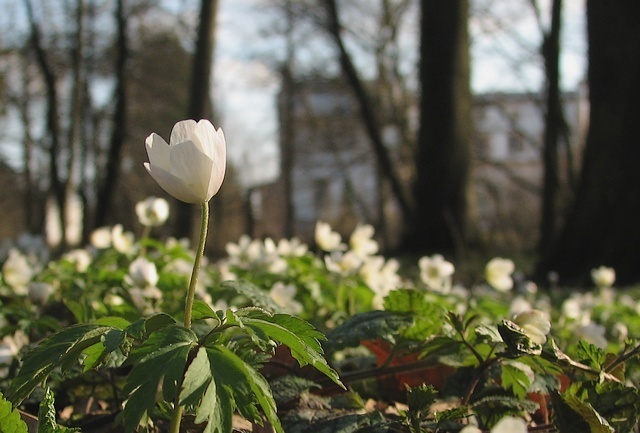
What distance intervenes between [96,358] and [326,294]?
153 cm

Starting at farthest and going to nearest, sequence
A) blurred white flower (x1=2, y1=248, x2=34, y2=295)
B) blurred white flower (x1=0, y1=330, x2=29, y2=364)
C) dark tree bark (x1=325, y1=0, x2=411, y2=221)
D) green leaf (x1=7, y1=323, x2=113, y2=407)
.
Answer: dark tree bark (x1=325, y1=0, x2=411, y2=221), blurred white flower (x1=2, y1=248, x2=34, y2=295), blurred white flower (x1=0, y1=330, x2=29, y2=364), green leaf (x1=7, y1=323, x2=113, y2=407)

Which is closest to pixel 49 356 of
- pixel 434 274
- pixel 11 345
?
pixel 11 345

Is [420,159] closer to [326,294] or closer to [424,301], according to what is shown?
[326,294]

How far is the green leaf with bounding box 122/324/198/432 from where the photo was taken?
89 centimetres

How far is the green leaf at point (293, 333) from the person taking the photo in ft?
3.31

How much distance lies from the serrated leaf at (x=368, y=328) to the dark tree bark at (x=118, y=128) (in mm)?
13670

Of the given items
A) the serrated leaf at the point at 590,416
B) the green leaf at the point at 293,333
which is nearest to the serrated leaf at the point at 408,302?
the serrated leaf at the point at 590,416

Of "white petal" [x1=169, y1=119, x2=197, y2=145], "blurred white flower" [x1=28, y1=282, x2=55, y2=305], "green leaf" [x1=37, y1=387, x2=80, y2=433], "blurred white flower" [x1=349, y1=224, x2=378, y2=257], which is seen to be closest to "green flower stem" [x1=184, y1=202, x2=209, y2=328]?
"white petal" [x1=169, y1=119, x2=197, y2=145]

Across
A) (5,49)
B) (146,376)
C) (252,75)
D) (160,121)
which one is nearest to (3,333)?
(146,376)

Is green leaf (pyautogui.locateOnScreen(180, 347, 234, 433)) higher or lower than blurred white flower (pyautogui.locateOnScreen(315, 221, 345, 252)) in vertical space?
higher

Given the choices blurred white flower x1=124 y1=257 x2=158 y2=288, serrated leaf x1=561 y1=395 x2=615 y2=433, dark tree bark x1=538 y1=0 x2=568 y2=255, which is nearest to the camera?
serrated leaf x1=561 y1=395 x2=615 y2=433

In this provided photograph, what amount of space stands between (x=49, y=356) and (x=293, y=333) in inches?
13.8

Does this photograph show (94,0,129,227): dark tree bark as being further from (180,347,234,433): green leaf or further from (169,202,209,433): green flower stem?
(180,347,234,433): green leaf

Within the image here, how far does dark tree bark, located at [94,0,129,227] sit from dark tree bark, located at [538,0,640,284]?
932 centimetres
